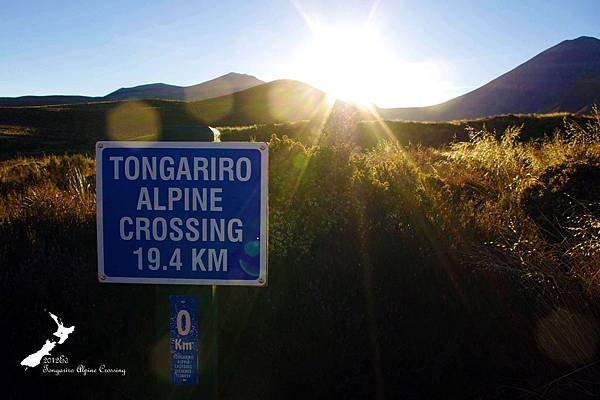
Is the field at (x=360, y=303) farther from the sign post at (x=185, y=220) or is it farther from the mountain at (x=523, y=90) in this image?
the mountain at (x=523, y=90)

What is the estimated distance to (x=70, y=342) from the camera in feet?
11.2

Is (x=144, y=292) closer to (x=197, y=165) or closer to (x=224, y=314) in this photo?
(x=224, y=314)

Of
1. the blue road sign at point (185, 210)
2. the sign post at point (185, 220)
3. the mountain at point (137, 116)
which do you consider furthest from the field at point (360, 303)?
the mountain at point (137, 116)

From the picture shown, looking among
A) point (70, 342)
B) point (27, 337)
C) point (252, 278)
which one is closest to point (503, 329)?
point (252, 278)

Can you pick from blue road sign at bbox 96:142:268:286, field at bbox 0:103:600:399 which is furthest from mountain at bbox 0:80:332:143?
blue road sign at bbox 96:142:268:286

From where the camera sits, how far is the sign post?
2010 mm

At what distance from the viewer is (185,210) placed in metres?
2.03

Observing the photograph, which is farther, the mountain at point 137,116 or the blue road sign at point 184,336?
the mountain at point 137,116

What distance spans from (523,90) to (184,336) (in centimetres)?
17938

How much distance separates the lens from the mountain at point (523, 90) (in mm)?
153625

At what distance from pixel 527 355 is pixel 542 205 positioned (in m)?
2.84

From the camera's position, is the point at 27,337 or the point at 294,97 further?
the point at 294,97

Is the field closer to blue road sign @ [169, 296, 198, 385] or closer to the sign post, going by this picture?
blue road sign @ [169, 296, 198, 385]

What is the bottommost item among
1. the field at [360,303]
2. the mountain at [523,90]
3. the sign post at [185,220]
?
the field at [360,303]
